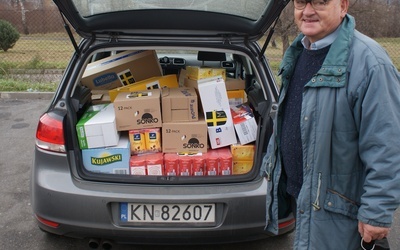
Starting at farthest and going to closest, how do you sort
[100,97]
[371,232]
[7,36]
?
1. [7,36]
2. [100,97]
3. [371,232]

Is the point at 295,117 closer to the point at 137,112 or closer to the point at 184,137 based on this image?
the point at 184,137

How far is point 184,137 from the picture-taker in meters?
2.59

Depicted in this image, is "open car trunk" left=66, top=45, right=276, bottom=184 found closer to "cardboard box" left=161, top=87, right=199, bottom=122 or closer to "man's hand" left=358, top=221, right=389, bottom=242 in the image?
"cardboard box" left=161, top=87, right=199, bottom=122

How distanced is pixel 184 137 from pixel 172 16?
0.78 m

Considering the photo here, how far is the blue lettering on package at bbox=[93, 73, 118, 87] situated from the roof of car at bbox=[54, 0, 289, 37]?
72cm

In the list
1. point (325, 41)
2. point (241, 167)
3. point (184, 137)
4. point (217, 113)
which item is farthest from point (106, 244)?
point (325, 41)

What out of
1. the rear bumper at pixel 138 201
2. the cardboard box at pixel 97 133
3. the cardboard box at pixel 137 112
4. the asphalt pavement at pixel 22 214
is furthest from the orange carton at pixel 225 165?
the cardboard box at pixel 97 133

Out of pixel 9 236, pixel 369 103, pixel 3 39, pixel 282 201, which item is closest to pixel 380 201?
pixel 369 103

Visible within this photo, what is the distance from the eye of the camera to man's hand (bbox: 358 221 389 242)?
140 cm

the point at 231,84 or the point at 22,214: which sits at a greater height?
the point at 231,84

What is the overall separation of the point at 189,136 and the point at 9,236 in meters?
1.47

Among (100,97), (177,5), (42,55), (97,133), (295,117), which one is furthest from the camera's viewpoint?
(42,55)

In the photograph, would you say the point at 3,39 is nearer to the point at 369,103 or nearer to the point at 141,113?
the point at 141,113

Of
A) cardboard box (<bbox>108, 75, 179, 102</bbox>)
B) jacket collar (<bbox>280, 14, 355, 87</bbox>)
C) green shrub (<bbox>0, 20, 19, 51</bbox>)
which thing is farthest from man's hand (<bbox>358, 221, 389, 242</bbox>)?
green shrub (<bbox>0, 20, 19, 51</bbox>)
